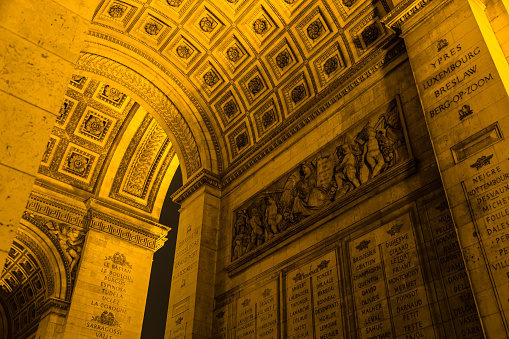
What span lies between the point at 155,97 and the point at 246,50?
3385 millimetres

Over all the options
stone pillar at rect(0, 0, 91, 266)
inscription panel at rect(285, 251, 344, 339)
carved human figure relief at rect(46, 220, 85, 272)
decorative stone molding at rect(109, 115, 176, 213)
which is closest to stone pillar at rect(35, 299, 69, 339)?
carved human figure relief at rect(46, 220, 85, 272)

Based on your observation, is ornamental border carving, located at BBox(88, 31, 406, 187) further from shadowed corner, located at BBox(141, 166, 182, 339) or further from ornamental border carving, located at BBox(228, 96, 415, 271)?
shadowed corner, located at BBox(141, 166, 182, 339)

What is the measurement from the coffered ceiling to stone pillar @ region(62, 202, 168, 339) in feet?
17.5

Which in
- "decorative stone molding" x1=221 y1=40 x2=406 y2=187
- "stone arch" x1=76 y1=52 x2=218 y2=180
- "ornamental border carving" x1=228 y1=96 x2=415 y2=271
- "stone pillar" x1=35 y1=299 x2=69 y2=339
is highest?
"stone arch" x1=76 y1=52 x2=218 y2=180

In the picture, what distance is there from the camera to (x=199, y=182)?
550 inches

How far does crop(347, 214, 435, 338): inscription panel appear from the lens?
24.9 ft

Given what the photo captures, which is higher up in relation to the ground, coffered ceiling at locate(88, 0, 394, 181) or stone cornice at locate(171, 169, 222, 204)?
coffered ceiling at locate(88, 0, 394, 181)

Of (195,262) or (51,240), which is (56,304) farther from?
(195,262)

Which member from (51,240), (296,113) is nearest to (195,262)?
(296,113)

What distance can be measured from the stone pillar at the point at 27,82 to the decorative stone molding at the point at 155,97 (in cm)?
851

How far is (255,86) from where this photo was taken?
1417 cm

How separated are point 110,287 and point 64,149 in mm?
5525

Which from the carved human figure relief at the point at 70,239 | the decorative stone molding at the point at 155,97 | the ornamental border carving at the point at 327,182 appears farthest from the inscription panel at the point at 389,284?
the carved human figure relief at the point at 70,239

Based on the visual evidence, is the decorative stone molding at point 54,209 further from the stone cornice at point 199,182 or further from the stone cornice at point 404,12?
the stone cornice at point 404,12
